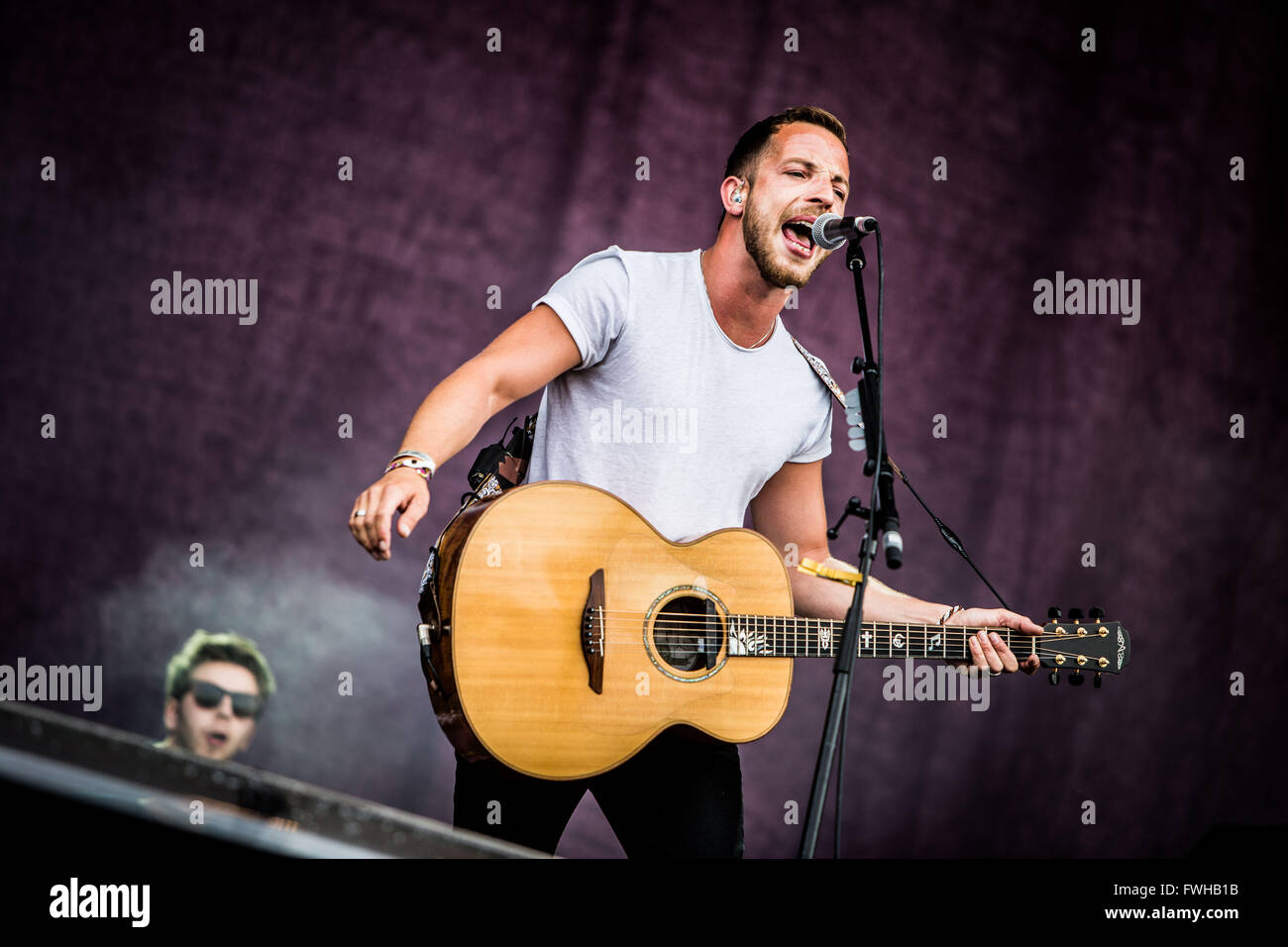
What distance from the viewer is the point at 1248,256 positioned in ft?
15.5

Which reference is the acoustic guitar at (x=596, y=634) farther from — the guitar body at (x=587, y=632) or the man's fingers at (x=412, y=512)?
the man's fingers at (x=412, y=512)

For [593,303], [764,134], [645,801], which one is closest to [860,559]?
[645,801]

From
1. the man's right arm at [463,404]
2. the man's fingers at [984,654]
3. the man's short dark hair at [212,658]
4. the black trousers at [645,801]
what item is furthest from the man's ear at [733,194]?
the man's short dark hair at [212,658]

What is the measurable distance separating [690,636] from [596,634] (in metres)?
0.29

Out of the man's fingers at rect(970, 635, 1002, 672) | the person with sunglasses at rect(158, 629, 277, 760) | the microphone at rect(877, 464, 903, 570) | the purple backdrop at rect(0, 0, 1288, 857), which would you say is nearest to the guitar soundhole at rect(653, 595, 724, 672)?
the microphone at rect(877, 464, 903, 570)

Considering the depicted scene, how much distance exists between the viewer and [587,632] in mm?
2498

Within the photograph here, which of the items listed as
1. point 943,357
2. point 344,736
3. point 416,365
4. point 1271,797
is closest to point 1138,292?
point 943,357

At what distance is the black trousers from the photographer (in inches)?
99.3

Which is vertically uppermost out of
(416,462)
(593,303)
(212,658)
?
(593,303)

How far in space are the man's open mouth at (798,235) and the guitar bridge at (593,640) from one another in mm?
1089

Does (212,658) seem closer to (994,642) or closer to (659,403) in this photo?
(659,403)

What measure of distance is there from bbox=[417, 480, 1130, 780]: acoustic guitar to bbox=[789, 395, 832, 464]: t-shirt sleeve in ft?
1.40
